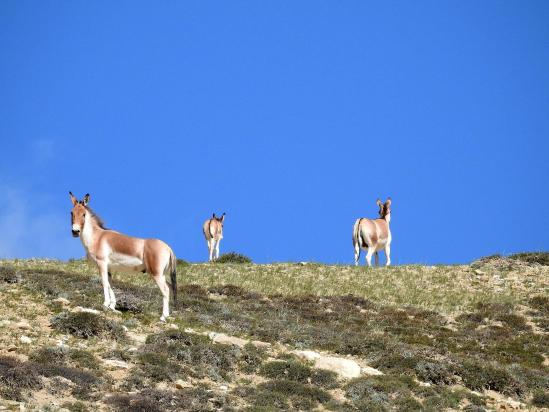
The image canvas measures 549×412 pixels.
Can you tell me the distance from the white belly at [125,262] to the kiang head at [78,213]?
1.11 metres

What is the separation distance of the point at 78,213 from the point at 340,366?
786 centimetres

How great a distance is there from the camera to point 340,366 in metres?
19.2

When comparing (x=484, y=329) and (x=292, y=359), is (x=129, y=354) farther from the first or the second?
(x=484, y=329)

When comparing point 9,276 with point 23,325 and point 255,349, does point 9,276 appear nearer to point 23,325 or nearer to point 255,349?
point 23,325

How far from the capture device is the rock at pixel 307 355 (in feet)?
64.7

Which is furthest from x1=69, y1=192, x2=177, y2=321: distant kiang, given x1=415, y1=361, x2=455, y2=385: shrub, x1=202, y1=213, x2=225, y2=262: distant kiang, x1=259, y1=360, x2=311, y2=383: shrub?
x1=202, y1=213, x2=225, y2=262: distant kiang

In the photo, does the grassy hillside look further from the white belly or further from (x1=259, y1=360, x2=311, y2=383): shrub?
the white belly

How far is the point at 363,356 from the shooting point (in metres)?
21.3

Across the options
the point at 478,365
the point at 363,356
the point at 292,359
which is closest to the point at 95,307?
the point at 292,359

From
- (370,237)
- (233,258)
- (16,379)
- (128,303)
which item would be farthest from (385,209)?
(16,379)

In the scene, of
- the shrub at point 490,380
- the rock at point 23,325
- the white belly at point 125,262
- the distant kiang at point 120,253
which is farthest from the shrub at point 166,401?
the shrub at point 490,380

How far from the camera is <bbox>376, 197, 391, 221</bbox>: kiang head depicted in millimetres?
43562

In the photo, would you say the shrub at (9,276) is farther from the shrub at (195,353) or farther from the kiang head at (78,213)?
the shrub at (195,353)

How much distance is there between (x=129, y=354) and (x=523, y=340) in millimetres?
15434
